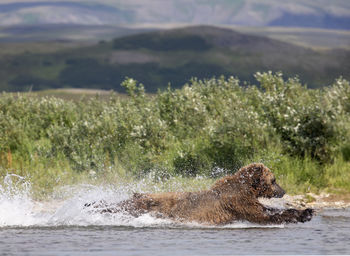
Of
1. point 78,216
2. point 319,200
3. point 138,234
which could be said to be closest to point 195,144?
point 319,200

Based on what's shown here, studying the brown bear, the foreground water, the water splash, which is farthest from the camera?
the water splash

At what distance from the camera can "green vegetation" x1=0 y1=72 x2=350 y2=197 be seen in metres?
16.6

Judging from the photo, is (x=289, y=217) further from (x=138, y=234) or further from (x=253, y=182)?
(x=138, y=234)

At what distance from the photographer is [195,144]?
1773cm

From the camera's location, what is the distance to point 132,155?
1766 cm

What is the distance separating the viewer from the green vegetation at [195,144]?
16609mm

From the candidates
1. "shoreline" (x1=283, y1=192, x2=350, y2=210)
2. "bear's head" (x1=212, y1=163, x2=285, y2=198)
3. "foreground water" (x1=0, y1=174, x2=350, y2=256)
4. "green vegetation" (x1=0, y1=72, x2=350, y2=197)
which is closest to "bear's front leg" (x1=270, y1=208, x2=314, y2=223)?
"foreground water" (x1=0, y1=174, x2=350, y2=256)

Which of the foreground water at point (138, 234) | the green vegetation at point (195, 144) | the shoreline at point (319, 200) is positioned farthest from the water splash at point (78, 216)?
the shoreline at point (319, 200)

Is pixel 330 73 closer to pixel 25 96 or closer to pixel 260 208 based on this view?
pixel 25 96

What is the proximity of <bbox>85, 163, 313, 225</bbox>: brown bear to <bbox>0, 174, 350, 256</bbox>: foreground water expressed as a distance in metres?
0.13

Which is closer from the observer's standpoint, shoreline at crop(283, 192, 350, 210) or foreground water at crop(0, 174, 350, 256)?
foreground water at crop(0, 174, 350, 256)

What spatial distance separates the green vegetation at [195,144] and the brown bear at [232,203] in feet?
12.5

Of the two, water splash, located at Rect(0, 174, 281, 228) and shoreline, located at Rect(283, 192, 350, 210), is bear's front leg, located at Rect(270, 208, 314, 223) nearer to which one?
water splash, located at Rect(0, 174, 281, 228)

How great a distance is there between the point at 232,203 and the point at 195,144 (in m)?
6.32
